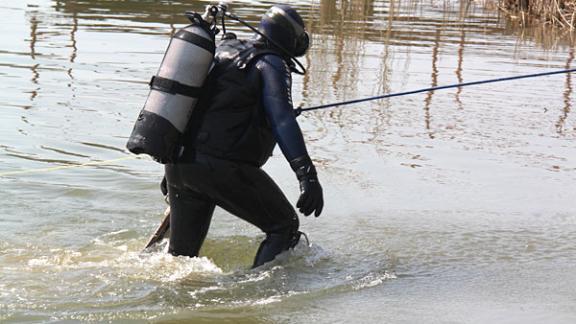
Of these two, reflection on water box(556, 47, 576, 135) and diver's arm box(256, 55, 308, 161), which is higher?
diver's arm box(256, 55, 308, 161)

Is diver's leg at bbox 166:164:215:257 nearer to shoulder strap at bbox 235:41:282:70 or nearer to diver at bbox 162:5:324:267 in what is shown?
diver at bbox 162:5:324:267

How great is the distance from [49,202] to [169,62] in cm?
258

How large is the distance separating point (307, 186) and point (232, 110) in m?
0.56

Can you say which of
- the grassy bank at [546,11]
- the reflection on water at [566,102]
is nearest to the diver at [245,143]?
the reflection on water at [566,102]

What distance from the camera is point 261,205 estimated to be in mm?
5582

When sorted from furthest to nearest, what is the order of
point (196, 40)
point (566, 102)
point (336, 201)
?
point (566, 102), point (336, 201), point (196, 40)

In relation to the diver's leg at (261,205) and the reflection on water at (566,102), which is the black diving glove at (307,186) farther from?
the reflection on water at (566,102)

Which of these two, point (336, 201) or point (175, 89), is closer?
point (175, 89)

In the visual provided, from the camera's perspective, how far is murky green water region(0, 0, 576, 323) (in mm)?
5457

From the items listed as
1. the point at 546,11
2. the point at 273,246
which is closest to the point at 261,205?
the point at 273,246

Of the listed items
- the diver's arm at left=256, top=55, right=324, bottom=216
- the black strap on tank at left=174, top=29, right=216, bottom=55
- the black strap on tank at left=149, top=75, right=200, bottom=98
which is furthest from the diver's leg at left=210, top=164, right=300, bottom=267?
the black strap on tank at left=174, top=29, right=216, bottom=55

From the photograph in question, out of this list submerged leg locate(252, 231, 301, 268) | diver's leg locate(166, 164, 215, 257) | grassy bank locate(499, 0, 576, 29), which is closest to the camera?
diver's leg locate(166, 164, 215, 257)

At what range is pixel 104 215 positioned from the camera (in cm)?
729

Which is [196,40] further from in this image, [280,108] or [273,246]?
[273,246]
